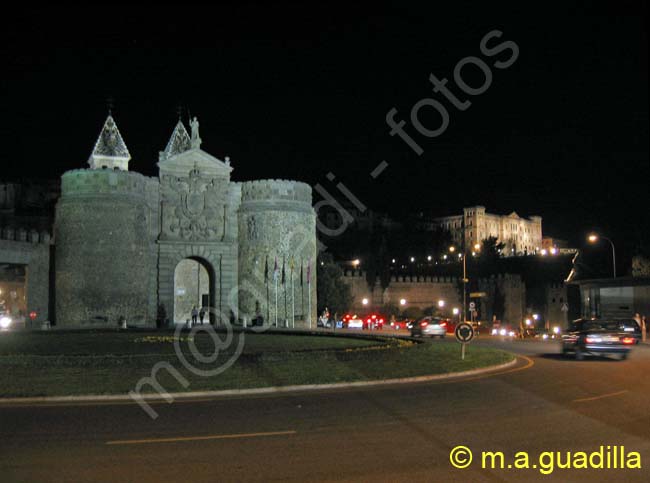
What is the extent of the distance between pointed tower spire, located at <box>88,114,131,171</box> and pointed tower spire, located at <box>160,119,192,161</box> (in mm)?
4417

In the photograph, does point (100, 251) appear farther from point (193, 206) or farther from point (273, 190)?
point (273, 190)

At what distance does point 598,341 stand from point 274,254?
3329 centimetres

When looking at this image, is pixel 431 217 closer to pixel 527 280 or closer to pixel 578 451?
→ pixel 527 280

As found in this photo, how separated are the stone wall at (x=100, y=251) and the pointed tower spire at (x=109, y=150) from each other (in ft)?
60.3

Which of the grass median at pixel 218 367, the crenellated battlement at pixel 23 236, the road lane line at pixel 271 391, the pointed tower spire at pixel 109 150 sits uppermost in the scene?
the pointed tower spire at pixel 109 150

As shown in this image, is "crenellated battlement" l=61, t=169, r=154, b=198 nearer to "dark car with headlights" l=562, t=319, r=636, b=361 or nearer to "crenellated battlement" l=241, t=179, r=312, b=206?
"crenellated battlement" l=241, t=179, r=312, b=206

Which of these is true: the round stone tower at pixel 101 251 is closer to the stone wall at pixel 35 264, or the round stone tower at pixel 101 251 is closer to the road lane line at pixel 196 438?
the stone wall at pixel 35 264

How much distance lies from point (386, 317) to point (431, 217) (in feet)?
353

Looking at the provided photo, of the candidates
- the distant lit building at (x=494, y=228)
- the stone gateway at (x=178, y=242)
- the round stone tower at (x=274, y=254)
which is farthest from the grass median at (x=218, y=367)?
the distant lit building at (x=494, y=228)

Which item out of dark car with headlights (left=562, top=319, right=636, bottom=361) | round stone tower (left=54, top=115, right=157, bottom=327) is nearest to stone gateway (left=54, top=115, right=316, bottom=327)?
round stone tower (left=54, top=115, right=157, bottom=327)

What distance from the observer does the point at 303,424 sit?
41.1 feet

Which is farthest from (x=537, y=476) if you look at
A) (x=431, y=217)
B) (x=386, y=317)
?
(x=431, y=217)

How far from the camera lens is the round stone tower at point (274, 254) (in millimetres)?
55625

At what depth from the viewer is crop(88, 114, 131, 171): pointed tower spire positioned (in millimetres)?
70688
